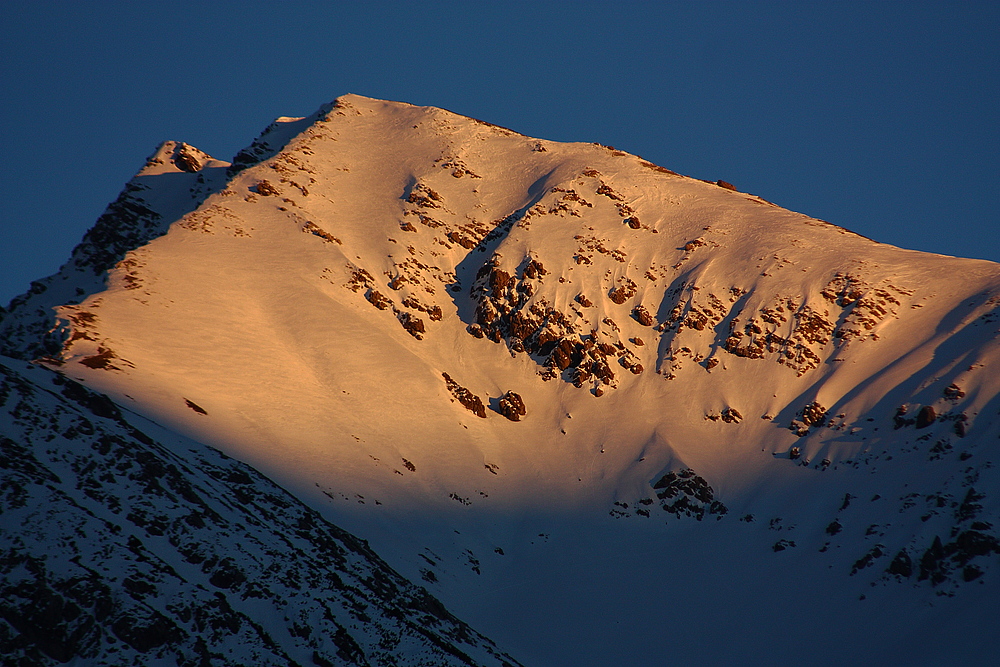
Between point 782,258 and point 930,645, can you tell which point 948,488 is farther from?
point 782,258

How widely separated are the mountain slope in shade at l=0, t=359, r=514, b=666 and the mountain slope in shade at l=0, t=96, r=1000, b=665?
809cm

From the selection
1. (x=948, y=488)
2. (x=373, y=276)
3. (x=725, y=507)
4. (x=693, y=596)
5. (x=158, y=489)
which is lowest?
(x=158, y=489)

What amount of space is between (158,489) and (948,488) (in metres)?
53.9

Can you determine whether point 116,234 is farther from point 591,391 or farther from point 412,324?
point 591,391

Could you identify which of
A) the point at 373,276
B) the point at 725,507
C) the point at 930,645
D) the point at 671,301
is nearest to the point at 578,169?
the point at 671,301

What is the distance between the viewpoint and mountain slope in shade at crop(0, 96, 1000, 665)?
53.6 meters

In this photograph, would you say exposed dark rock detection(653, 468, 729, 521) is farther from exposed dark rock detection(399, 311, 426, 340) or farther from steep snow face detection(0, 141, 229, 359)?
steep snow face detection(0, 141, 229, 359)

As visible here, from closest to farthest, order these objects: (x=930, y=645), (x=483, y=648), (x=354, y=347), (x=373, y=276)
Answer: (x=483, y=648)
(x=930, y=645)
(x=354, y=347)
(x=373, y=276)

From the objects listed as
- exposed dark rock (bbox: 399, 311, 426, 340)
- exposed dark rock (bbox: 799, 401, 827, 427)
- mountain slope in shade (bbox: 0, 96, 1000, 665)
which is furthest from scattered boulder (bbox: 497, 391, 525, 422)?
exposed dark rock (bbox: 799, 401, 827, 427)

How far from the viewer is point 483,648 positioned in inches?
1693

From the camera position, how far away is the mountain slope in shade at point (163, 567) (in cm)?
2780

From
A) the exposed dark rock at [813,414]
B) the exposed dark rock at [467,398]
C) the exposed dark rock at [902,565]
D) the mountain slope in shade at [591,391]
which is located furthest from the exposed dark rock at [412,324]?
the exposed dark rock at [902,565]

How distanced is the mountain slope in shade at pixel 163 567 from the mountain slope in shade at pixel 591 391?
8.09m

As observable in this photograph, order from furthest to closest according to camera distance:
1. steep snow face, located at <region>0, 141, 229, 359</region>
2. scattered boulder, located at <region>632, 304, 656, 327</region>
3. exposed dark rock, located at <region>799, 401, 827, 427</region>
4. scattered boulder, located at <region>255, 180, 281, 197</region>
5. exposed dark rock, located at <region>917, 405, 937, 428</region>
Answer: scattered boulder, located at <region>255, 180, 281, 197</region> < scattered boulder, located at <region>632, 304, 656, 327</region> < exposed dark rock, located at <region>799, 401, 827, 427</region> < steep snow face, located at <region>0, 141, 229, 359</region> < exposed dark rock, located at <region>917, 405, 937, 428</region>
